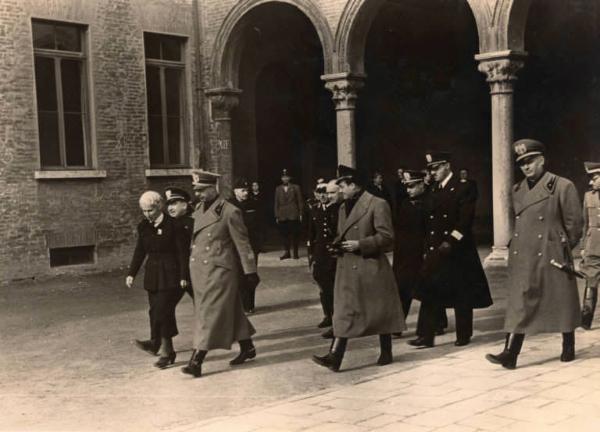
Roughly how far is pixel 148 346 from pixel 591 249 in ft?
15.0

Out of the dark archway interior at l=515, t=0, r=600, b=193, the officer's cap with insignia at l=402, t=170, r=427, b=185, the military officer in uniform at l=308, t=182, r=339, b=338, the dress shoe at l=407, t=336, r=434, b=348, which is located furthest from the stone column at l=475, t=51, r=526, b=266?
the dark archway interior at l=515, t=0, r=600, b=193

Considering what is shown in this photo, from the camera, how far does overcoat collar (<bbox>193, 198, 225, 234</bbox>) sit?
7000mm

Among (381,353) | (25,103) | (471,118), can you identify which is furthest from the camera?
(471,118)

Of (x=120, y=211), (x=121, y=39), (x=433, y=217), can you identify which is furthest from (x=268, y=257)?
(x=433, y=217)

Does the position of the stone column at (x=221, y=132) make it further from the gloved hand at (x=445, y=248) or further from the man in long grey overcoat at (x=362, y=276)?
the man in long grey overcoat at (x=362, y=276)

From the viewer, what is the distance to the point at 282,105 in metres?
20.5

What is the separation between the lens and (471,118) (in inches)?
893

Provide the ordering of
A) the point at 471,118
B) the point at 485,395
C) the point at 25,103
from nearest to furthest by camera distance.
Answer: the point at 485,395 → the point at 25,103 → the point at 471,118

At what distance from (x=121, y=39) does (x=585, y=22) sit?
11.5 metres

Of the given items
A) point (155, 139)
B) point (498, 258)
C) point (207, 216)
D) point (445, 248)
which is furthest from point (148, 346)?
point (155, 139)

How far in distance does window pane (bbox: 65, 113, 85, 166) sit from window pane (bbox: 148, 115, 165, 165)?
5.30 feet

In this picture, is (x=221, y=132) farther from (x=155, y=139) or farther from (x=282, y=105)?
(x=282, y=105)

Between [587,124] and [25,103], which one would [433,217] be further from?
[587,124]

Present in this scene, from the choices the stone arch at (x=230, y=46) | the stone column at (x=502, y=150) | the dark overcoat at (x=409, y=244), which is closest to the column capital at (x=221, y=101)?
the stone arch at (x=230, y=46)
